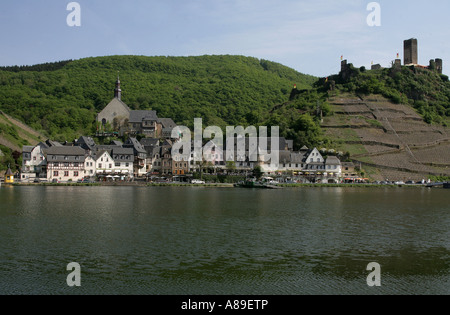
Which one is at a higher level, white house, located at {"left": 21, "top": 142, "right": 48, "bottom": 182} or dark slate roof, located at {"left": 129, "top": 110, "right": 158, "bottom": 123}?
dark slate roof, located at {"left": 129, "top": 110, "right": 158, "bottom": 123}

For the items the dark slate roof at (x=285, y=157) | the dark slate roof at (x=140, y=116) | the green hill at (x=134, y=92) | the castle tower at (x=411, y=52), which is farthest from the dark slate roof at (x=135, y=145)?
the castle tower at (x=411, y=52)

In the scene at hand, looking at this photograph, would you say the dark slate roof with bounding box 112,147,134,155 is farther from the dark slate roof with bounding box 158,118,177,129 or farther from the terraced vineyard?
the terraced vineyard

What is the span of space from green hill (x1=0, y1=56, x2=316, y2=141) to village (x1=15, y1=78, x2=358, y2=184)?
1964 cm

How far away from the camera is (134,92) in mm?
159750

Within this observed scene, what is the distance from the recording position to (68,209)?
40.4 m

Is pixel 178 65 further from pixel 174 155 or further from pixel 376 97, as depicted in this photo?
pixel 174 155

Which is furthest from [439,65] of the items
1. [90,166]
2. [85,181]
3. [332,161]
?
[85,181]

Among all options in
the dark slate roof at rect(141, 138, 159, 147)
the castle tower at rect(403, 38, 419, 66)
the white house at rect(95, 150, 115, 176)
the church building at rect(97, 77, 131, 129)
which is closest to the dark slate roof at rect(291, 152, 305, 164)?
the dark slate roof at rect(141, 138, 159, 147)

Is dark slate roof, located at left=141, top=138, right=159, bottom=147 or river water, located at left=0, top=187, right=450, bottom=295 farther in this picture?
dark slate roof, located at left=141, top=138, right=159, bottom=147

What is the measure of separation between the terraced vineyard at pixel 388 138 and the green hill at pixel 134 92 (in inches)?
927

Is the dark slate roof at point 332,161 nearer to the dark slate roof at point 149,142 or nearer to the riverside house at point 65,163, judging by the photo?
the dark slate roof at point 149,142

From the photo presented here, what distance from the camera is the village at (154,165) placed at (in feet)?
293

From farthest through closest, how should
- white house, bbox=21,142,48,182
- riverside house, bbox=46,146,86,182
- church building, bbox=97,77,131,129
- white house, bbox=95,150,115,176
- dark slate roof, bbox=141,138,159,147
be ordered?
church building, bbox=97,77,131,129, dark slate roof, bbox=141,138,159,147, white house, bbox=95,150,115,176, white house, bbox=21,142,48,182, riverside house, bbox=46,146,86,182

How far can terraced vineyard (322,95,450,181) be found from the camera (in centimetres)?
9625
